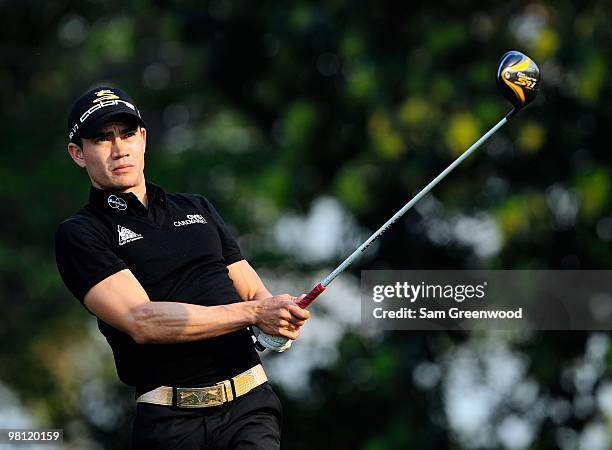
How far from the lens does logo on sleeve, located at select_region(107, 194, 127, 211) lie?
6.26 metres

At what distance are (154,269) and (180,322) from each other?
31 centimetres

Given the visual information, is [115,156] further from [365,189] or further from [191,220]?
[365,189]

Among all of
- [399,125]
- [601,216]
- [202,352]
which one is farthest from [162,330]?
[601,216]

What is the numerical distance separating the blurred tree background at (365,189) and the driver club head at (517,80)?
6461 millimetres

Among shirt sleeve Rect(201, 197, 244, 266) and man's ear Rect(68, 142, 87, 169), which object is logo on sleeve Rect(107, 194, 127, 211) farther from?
shirt sleeve Rect(201, 197, 244, 266)

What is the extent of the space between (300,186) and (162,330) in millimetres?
10305

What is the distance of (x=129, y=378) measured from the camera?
626cm

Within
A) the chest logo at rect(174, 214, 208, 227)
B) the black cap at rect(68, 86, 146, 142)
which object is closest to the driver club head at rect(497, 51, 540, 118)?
the chest logo at rect(174, 214, 208, 227)

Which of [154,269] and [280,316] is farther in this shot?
[154,269]

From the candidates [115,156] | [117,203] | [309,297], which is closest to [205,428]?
[309,297]

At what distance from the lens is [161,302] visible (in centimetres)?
606

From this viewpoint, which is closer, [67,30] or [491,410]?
[491,410]

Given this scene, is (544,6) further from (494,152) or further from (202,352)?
(202,352)

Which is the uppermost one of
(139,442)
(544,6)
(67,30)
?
(67,30)
